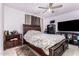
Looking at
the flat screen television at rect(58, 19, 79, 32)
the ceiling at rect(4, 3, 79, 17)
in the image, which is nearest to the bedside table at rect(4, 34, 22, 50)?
the ceiling at rect(4, 3, 79, 17)

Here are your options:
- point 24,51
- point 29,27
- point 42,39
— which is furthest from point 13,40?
point 42,39

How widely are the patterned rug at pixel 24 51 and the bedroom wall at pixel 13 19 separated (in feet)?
1.21

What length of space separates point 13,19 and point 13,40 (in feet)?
1.44

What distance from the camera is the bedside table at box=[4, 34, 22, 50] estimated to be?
1598 mm

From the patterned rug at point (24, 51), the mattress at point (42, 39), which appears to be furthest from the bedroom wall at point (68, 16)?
the patterned rug at point (24, 51)

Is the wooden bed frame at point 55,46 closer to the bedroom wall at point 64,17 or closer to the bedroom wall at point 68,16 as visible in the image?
the bedroom wall at point 64,17

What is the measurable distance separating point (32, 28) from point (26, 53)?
0.53 m

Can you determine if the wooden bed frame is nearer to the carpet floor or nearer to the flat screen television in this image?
the carpet floor

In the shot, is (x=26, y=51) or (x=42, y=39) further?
(x=26, y=51)

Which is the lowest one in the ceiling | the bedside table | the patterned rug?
the patterned rug

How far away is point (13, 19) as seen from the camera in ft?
5.35

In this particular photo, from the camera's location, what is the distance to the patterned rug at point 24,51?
1.64 m

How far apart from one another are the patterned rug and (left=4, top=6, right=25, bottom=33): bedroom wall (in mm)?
368

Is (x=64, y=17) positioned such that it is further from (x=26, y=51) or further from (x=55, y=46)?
(x=26, y=51)
